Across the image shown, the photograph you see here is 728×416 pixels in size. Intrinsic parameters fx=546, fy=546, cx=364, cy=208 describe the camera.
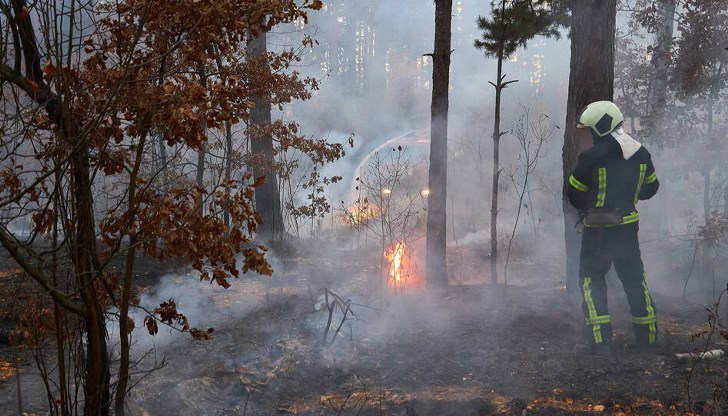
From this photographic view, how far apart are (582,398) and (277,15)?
3.85 metres

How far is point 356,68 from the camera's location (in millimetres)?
91000

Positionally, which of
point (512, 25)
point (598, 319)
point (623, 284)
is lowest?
point (598, 319)

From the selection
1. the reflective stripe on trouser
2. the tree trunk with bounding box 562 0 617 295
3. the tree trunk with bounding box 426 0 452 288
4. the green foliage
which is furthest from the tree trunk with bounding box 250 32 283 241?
the reflective stripe on trouser

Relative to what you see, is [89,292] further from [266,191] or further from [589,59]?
[266,191]

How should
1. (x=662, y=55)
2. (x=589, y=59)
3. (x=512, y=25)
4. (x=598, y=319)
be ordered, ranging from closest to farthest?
1. (x=598, y=319)
2. (x=589, y=59)
3. (x=512, y=25)
4. (x=662, y=55)

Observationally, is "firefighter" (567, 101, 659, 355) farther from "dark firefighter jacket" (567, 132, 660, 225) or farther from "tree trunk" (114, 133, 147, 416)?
"tree trunk" (114, 133, 147, 416)

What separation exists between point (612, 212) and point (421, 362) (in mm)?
2447

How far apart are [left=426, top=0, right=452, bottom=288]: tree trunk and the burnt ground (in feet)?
1.78

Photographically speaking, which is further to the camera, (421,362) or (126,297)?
(421,362)

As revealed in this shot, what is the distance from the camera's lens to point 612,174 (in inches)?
210

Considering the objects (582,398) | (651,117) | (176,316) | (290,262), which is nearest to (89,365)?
(176,316)

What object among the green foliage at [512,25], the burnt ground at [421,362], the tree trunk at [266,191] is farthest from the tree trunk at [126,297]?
the tree trunk at [266,191]

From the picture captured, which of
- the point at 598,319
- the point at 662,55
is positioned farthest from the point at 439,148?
the point at 662,55

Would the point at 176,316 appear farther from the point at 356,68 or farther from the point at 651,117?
the point at 356,68
